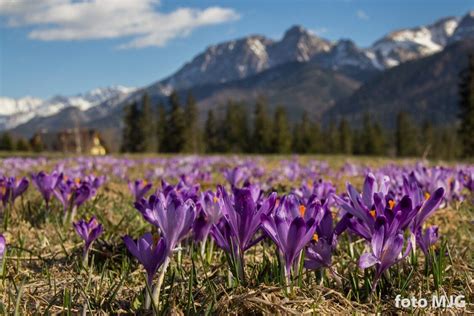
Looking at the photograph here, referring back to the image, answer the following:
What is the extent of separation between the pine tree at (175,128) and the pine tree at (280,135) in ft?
52.2

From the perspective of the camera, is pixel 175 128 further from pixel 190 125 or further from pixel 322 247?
pixel 322 247

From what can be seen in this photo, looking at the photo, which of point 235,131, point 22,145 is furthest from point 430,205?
point 22,145

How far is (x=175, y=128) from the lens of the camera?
2830 inches

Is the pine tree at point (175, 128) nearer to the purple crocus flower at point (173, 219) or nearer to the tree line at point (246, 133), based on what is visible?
the tree line at point (246, 133)

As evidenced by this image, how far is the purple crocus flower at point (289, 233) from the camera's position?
1.72 metres

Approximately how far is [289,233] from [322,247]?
22cm

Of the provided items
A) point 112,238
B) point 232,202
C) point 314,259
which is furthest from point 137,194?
point 314,259

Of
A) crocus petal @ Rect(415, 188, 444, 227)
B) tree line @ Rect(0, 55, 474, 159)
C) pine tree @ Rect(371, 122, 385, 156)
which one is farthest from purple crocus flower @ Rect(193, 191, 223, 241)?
pine tree @ Rect(371, 122, 385, 156)

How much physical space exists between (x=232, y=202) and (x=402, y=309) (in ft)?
2.55

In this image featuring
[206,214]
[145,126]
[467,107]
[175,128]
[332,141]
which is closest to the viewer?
[206,214]

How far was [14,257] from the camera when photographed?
2662 mm

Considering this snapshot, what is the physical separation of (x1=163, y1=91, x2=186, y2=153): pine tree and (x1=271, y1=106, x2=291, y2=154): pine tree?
52.2 feet

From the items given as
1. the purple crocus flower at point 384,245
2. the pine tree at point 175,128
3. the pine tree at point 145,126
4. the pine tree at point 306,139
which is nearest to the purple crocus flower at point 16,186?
the purple crocus flower at point 384,245

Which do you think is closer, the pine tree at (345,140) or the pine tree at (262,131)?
the pine tree at (262,131)
